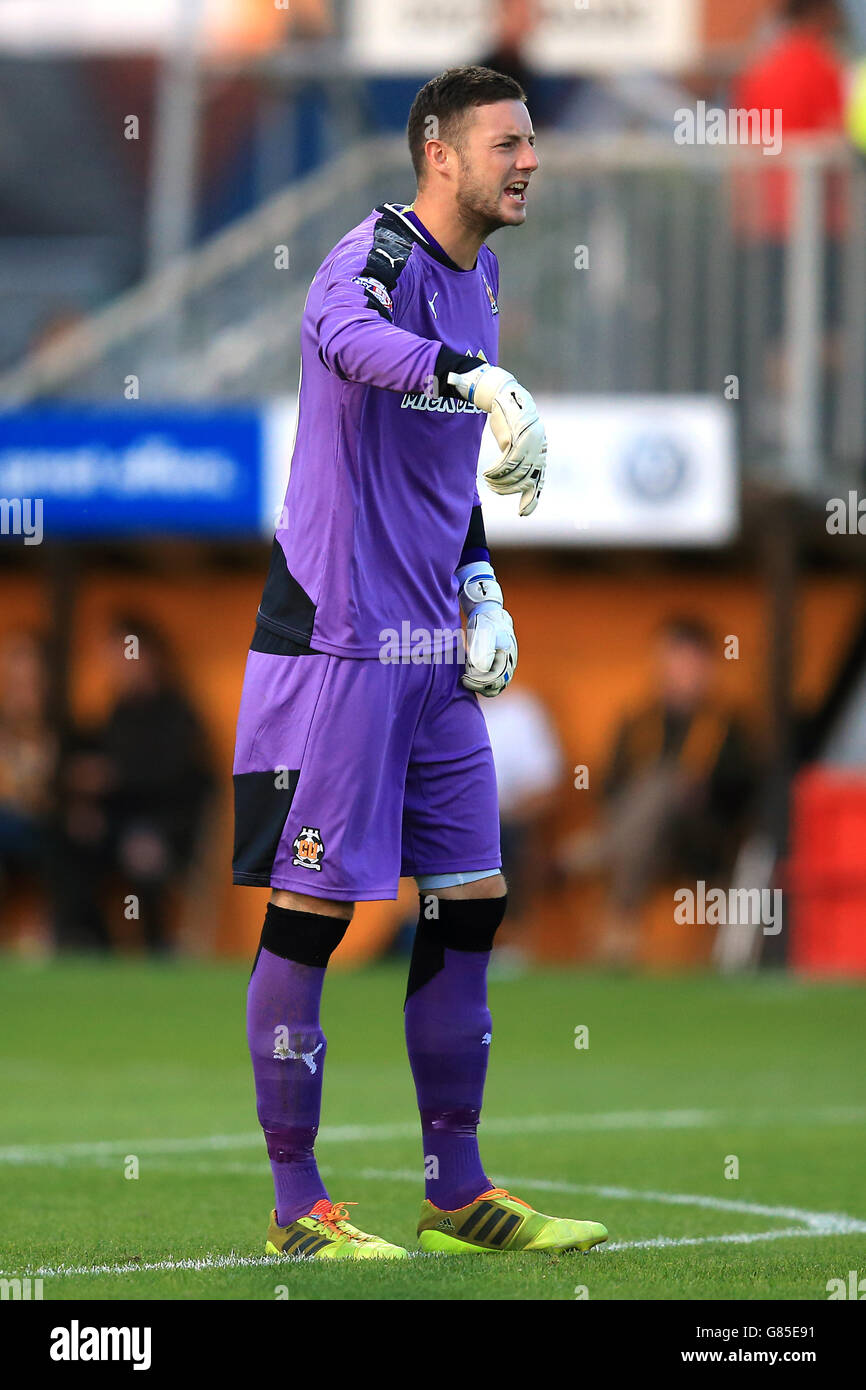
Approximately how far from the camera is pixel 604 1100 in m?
8.10

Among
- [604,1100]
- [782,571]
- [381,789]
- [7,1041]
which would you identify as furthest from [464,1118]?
[782,571]

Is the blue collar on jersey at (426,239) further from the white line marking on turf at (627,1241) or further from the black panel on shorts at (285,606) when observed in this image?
the white line marking on turf at (627,1241)

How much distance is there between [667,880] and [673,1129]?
700cm

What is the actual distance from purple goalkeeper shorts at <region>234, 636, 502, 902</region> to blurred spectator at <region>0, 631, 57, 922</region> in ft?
32.0

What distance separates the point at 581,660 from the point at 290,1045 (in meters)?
10.7

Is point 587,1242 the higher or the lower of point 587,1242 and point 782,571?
the lower

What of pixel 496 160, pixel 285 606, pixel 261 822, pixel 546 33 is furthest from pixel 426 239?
pixel 546 33

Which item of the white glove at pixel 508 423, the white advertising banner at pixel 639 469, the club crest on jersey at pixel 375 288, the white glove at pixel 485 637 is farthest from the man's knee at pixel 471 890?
the white advertising banner at pixel 639 469

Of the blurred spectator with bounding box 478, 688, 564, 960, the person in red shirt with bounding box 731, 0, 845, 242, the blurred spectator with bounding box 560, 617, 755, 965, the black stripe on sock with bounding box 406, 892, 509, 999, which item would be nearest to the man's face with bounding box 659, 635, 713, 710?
the blurred spectator with bounding box 560, 617, 755, 965

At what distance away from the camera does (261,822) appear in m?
4.71

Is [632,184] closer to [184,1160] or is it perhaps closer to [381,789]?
[184,1160]

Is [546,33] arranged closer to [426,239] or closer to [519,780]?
[519,780]

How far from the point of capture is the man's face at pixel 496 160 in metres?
4.73

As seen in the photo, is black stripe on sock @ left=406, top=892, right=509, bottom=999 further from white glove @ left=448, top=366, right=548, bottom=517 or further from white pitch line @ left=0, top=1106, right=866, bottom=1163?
white pitch line @ left=0, top=1106, right=866, bottom=1163
